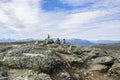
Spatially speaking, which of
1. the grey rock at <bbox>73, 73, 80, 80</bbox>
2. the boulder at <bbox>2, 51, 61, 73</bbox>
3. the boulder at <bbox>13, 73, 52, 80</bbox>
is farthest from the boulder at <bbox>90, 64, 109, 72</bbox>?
the boulder at <bbox>13, 73, 52, 80</bbox>

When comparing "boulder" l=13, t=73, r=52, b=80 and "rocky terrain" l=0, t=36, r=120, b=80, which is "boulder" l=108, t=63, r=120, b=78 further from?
"boulder" l=13, t=73, r=52, b=80

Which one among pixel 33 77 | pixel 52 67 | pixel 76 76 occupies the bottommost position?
pixel 76 76

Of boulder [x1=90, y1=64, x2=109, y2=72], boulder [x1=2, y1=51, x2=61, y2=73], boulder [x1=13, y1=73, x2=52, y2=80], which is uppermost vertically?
boulder [x1=2, y1=51, x2=61, y2=73]

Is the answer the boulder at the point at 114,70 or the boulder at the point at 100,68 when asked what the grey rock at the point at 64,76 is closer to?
the boulder at the point at 100,68

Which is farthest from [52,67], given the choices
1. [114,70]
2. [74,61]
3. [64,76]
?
[114,70]

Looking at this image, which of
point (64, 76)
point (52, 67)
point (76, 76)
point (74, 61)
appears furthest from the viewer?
point (74, 61)

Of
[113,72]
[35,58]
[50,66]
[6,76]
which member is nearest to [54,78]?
[50,66]

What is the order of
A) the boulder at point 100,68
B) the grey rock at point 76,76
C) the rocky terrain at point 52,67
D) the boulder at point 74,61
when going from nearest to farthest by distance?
the rocky terrain at point 52,67, the grey rock at point 76,76, the boulder at point 100,68, the boulder at point 74,61

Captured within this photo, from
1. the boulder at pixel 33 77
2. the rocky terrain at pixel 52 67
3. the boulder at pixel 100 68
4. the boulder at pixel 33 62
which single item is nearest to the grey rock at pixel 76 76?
the rocky terrain at pixel 52 67

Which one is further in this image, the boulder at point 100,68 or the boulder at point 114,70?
the boulder at point 100,68

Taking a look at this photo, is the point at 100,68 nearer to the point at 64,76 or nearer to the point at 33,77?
the point at 64,76

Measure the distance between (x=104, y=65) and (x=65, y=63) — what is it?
23.3ft

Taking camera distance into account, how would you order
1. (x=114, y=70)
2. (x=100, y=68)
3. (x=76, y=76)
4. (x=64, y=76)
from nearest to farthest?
(x=64, y=76) → (x=76, y=76) → (x=114, y=70) → (x=100, y=68)

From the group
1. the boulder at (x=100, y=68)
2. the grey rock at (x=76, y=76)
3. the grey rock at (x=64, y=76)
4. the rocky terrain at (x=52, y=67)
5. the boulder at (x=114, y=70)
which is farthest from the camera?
the boulder at (x=100, y=68)
